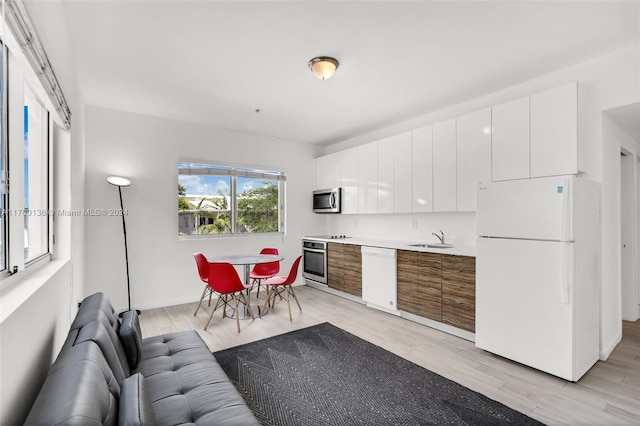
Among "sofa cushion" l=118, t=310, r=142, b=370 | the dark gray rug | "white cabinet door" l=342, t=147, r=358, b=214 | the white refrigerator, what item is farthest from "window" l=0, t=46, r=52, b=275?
"white cabinet door" l=342, t=147, r=358, b=214

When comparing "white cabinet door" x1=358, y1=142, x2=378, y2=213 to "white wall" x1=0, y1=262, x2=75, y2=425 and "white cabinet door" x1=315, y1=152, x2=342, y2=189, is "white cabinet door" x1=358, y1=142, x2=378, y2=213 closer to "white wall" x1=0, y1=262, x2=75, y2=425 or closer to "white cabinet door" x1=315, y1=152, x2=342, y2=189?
"white cabinet door" x1=315, y1=152, x2=342, y2=189

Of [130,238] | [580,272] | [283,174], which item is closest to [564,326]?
[580,272]

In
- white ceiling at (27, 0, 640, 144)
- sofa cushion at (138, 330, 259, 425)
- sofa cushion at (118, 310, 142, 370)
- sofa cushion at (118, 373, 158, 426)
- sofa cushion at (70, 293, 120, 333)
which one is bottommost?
sofa cushion at (138, 330, 259, 425)

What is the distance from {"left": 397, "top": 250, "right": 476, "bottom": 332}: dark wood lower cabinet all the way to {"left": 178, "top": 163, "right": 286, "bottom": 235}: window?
2556mm

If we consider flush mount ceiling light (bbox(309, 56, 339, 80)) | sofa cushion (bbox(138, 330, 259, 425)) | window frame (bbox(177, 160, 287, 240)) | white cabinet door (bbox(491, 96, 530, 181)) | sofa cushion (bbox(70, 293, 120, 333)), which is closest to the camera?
sofa cushion (bbox(138, 330, 259, 425))

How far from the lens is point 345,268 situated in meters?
4.77

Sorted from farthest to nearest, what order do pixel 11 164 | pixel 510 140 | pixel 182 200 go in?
pixel 182 200, pixel 510 140, pixel 11 164

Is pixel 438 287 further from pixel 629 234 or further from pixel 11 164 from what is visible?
pixel 11 164

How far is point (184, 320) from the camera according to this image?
3.86 meters

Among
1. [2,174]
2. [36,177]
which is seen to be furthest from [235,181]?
[2,174]

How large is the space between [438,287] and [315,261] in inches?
92.9

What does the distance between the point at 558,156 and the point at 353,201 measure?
2.88 metres

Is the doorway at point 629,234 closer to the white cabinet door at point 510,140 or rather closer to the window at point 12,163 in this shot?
the white cabinet door at point 510,140

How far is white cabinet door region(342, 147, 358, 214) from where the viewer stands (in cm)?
514
